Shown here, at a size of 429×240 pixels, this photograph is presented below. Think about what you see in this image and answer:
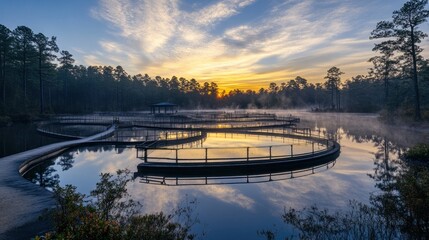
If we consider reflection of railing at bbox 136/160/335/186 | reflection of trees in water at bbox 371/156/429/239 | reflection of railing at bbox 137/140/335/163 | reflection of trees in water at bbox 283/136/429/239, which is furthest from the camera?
reflection of railing at bbox 137/140/335/163

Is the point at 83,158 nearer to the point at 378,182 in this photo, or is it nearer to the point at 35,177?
the point at 35,177

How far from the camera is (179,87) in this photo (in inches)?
5482

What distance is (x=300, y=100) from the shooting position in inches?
4951

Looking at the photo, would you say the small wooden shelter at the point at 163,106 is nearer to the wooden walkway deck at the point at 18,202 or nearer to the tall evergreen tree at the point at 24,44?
the tall evergreen tree at the point at 24,44

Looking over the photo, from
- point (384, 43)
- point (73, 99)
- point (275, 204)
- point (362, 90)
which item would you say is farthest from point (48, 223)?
point (362, 90)

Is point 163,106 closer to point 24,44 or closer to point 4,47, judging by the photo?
point 24,44

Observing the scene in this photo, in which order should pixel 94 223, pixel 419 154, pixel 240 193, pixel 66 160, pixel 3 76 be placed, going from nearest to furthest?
pixel 94 223 → pixel 240 193 → pixel 419 154 → pixel 66 160 → pixel 3 76

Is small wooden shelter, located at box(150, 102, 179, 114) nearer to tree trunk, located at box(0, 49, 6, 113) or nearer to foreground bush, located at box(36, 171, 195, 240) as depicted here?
tree trunk, located at box(0, 49, 6, 113)

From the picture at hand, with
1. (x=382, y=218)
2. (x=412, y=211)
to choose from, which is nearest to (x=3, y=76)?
(x=382, y=218)

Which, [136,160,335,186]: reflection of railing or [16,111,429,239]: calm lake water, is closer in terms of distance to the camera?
[16,111,429,239]: calm lake water

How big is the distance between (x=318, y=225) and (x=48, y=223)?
792 cm

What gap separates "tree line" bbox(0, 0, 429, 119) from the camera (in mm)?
38594

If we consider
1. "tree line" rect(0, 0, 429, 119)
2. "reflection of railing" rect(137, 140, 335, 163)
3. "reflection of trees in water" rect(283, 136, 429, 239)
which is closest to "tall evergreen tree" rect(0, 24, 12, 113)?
"tree line" rect(0, 0, 429, 119)

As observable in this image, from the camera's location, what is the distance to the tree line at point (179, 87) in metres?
38.6
